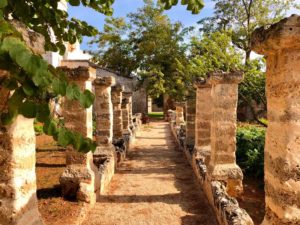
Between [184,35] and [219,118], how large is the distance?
86.7ft

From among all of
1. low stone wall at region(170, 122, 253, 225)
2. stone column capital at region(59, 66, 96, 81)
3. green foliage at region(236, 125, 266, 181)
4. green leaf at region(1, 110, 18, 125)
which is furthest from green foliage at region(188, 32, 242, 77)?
green leaf at region(1, 110, 18, 125)

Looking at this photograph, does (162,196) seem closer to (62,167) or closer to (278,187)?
(62,167)

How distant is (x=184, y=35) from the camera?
110 feet

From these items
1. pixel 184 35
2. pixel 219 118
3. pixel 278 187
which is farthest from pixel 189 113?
pixel 184 35

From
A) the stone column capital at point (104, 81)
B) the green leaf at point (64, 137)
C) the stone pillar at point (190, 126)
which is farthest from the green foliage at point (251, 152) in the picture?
the green leaf at point (64, 137)

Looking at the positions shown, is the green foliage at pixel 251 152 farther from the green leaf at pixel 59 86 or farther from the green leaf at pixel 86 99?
the green leaf at pixel 59 86

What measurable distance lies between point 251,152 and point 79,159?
6718 millimetres

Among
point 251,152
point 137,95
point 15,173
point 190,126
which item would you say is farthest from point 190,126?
point 137,95

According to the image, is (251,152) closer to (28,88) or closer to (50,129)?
(50,129)

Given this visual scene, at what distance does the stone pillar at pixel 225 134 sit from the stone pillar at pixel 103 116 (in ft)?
12.6

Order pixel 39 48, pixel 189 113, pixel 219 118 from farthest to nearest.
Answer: pixel 189 113, pixel 219 118, pixel 39 48

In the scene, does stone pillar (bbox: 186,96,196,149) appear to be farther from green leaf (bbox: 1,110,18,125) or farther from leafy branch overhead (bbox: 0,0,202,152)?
green leaf (bbox: 1,110,18,125)

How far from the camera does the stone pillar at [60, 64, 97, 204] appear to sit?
24.0ft

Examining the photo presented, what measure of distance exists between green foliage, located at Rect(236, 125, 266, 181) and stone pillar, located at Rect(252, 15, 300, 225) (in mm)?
7215
